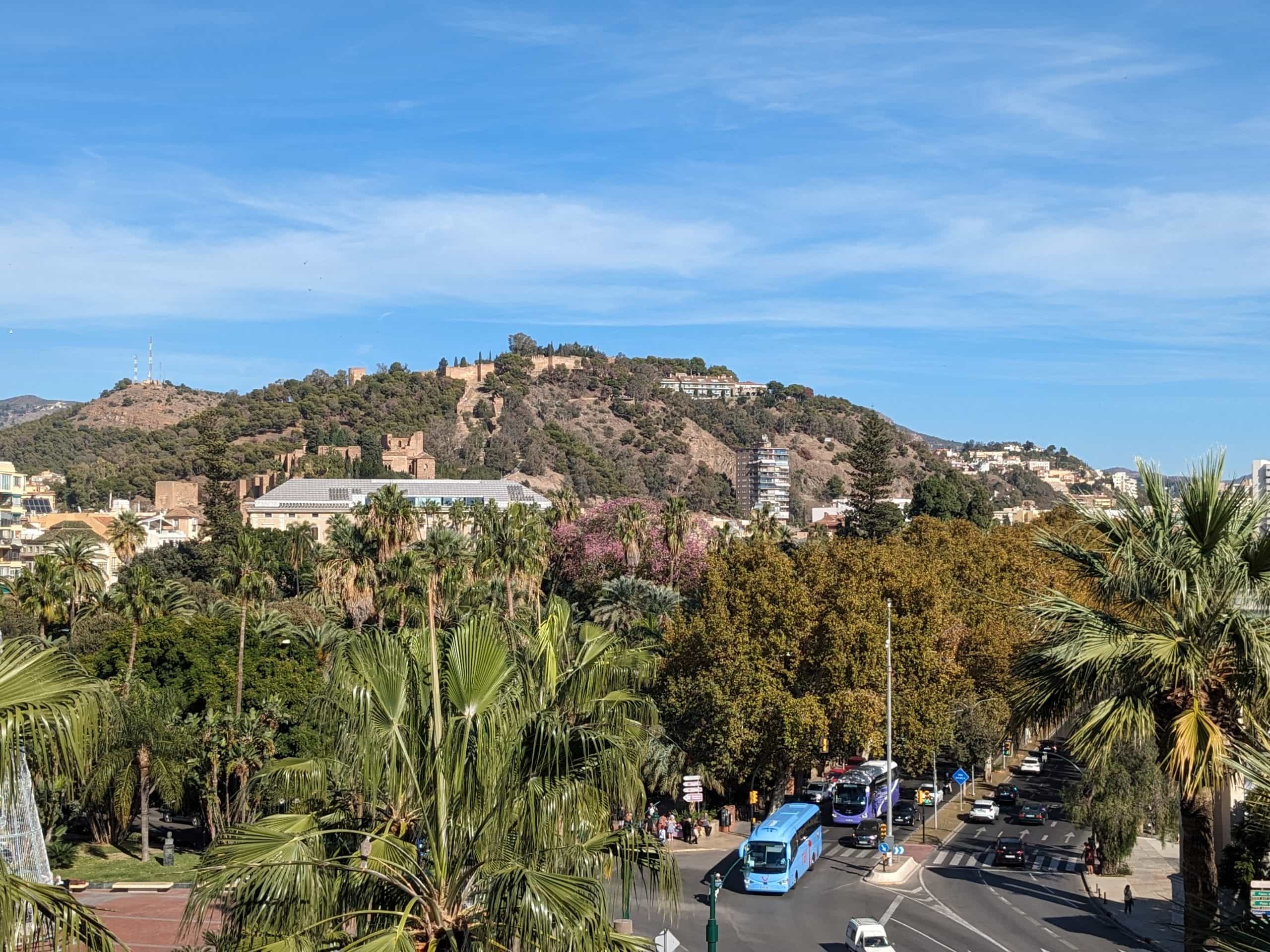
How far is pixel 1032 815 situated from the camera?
4938 cm

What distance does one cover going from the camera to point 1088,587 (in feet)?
39.8

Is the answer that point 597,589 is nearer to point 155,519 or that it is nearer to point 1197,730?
point 1197,730

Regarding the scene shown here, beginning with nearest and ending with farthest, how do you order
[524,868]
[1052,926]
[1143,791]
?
[524,868], [1052,926], [1143,791]

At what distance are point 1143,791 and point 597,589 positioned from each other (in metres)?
46.2

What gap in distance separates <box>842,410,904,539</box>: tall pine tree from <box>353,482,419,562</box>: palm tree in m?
41.6

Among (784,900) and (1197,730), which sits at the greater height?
(1197,730)

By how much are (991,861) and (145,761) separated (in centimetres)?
2701

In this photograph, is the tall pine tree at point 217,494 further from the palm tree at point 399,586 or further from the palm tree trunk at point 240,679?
the palm tree trunk at point 240,679

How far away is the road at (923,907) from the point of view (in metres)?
30.3

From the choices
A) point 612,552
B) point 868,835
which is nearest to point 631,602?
point 612,552

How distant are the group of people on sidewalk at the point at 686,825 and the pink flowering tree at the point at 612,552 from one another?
102ft

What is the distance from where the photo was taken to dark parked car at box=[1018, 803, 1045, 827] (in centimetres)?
4941

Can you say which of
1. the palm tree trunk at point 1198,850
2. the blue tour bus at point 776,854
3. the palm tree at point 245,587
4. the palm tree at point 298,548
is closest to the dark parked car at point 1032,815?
the blue tour bus at point 776,854

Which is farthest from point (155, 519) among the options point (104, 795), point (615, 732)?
point (615, 732)
